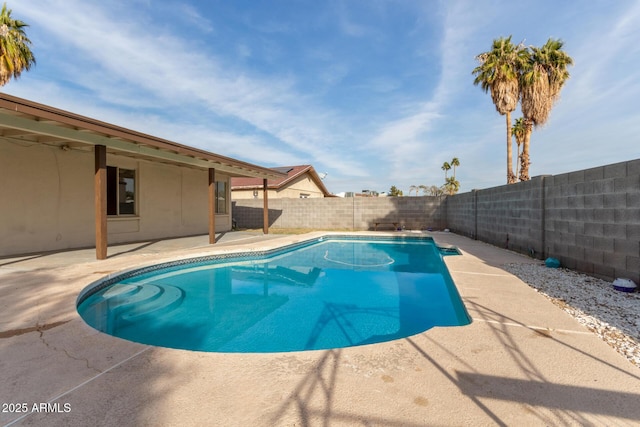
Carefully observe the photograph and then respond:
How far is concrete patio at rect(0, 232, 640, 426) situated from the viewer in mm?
1718

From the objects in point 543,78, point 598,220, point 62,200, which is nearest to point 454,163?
point 543,78

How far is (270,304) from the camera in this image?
5258mm

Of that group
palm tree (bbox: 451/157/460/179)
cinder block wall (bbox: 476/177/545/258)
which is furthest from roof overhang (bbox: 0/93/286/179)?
palm tree (bbox: 451/157/460/179)

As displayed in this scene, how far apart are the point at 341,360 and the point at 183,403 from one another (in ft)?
3.80

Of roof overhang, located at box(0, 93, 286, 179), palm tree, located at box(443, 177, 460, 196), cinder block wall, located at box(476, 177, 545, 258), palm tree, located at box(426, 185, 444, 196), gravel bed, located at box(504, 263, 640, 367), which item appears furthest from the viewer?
palm tree, located at box(426, 185, 444, 196)

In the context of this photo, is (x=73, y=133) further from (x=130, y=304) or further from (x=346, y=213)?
(x=346, y=213)

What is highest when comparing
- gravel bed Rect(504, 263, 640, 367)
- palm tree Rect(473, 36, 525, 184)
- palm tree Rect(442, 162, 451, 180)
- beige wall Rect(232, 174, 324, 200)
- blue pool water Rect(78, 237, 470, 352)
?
palm tree Rect(442, 162, 451, 180)

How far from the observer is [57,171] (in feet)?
27.3

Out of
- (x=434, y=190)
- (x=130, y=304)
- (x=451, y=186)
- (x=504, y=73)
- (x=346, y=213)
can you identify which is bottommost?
(x=130, y=304)

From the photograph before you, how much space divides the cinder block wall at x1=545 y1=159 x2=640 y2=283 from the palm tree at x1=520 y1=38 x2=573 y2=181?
10.4 m

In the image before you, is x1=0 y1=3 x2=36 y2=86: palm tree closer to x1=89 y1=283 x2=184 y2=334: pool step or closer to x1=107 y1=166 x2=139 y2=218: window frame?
x1=107 y1=166 x2=139 y2=218: window frame

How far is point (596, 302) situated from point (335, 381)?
13.3 feet

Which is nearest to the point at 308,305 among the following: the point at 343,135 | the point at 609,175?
the point at 609,175

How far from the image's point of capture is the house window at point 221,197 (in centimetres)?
1473
